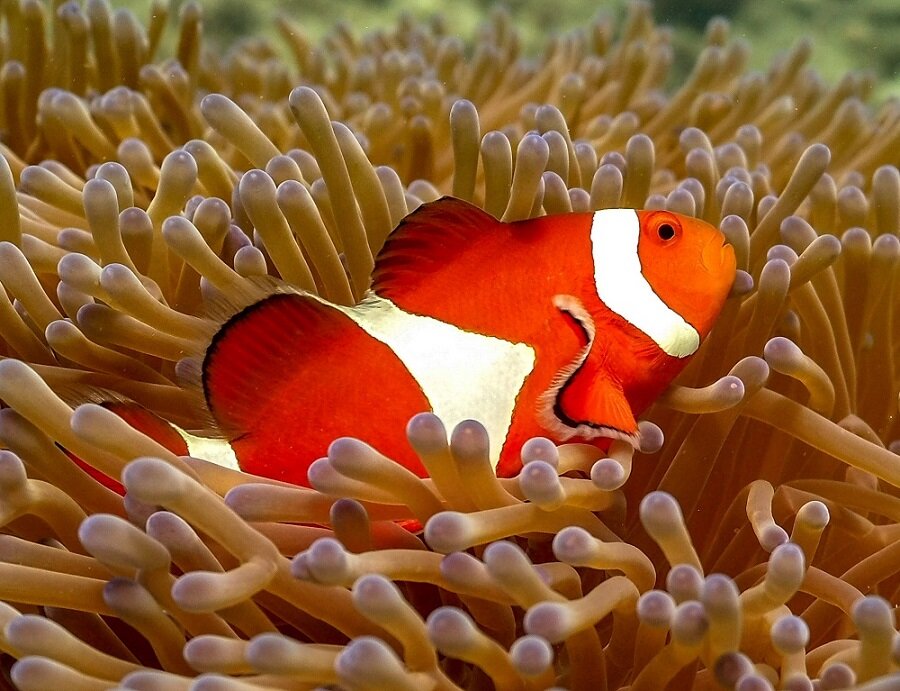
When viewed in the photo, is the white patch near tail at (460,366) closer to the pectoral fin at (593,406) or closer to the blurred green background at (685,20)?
the pectoral fin at (593,406)

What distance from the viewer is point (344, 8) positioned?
10.7 feet

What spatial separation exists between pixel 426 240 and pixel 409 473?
28 centimetres

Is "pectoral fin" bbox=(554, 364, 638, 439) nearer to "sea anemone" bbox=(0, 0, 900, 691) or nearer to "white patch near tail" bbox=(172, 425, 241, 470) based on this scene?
"sea anemone" bbox=(0, 0, 900, 691)

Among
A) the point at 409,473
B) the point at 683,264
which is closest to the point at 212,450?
the point at 409,473

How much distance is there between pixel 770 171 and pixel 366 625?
49.2 inches

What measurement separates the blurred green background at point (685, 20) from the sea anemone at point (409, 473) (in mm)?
1407

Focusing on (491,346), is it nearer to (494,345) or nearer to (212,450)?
(494,345)

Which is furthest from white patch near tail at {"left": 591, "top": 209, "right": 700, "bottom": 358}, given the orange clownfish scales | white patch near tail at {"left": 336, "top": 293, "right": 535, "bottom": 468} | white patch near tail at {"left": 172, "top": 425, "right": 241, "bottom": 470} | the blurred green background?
the blurred green background

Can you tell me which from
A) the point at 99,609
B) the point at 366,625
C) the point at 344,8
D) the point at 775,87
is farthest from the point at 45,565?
the point at 344,8

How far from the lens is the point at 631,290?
0.97 metres

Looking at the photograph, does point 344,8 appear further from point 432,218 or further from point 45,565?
point 45,565

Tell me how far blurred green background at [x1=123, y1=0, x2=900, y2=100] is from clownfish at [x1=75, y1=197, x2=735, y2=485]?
2.13 m

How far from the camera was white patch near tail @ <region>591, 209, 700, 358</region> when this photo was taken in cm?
96

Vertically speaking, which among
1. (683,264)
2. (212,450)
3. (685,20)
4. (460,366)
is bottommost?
(212,450)
